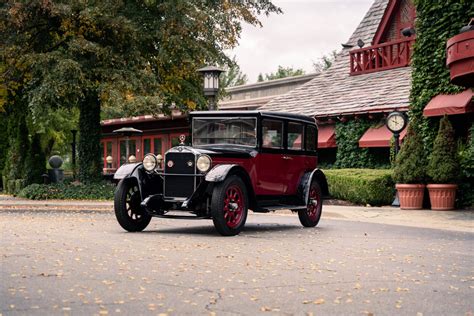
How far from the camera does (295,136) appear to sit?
49.2 feet

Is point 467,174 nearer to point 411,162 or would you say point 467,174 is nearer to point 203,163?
point 411,162

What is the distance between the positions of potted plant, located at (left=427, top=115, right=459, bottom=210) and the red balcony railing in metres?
7.84

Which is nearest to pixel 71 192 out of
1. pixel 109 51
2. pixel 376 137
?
pixel 109 51

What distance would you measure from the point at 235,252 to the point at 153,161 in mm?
3567

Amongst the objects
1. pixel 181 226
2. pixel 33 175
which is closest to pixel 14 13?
pixel 33 175

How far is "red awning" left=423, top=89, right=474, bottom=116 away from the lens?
19.7 m

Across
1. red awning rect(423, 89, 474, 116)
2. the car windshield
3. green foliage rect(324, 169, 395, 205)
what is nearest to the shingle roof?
green foliage rect(324, 169, 395, 205)

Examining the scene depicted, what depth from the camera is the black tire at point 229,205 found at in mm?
12547

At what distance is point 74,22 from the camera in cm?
2531

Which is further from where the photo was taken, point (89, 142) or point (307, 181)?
point (89, 142)

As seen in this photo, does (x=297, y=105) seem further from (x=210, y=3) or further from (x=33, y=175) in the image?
(x=33, y=175)

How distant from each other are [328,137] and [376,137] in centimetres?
246

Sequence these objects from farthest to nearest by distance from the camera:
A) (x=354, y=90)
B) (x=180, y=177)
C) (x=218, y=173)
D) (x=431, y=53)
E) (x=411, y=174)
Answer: (x=354, y=90), (x=431, y=53), (x=411, y=174), (x=180, y=177), (x=218, y=173)

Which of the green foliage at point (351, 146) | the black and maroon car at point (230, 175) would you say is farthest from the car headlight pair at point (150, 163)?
the green foliage at point (351, 146)
